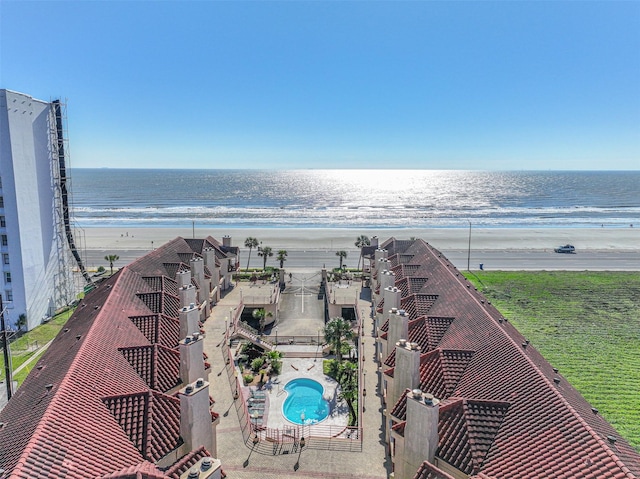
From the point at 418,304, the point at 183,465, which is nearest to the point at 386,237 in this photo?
the point at 418,304

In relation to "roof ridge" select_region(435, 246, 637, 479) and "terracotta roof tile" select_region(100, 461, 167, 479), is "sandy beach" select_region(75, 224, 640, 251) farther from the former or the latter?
"terracotta roof tile" select_region(100, 461, 167, 479)

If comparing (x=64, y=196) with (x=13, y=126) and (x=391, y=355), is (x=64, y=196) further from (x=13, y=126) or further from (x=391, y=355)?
(x=391, y=355)

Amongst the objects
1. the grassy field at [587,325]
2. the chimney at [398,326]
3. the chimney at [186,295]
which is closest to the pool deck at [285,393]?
the chimney at [398,326]

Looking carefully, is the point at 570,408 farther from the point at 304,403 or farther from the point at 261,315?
the point at 261,315

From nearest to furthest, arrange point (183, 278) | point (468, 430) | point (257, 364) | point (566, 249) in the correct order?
point (468, 430) < point (257, 364) < point (183, 278) < point (566, 249)

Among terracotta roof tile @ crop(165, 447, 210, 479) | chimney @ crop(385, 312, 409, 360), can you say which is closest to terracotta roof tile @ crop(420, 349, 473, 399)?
chimney @ crop(385, 312, 409, 360)
